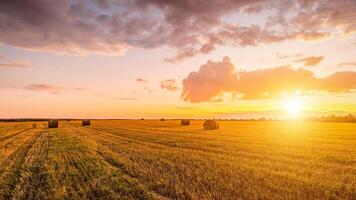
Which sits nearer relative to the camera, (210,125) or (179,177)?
(179,177)

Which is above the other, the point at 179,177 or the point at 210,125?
the point at 210,125

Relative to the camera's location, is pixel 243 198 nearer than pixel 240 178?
Yes

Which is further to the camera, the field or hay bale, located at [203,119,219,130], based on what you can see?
hay bale, located at [203,119,219,130]

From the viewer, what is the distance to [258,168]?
1062 cm

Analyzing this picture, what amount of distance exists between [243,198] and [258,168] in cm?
388

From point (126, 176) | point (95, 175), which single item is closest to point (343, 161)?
point (126, 176)

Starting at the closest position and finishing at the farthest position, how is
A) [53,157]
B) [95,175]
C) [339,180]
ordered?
[339,180] → [95,175] → [53,157]

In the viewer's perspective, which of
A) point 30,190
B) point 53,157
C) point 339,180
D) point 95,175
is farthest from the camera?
point 53,157

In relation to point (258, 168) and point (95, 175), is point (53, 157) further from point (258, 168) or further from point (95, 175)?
point (258, 168)

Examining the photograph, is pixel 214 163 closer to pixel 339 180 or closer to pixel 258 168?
pixel 258 168

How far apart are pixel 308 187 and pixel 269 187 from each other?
110cm

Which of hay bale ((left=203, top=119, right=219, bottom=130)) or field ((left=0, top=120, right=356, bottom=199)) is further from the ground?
hay bale ((left=203, top=119, right=219, bottom=130))

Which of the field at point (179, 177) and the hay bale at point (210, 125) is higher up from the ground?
the hay bale at point (210, 125)

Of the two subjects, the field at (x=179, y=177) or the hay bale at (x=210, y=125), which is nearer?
the field at (x=179, y=177)
